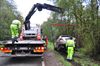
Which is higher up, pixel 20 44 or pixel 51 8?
pixel 51 8

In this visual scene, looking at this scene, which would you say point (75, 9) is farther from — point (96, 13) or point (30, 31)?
point (30, 31)

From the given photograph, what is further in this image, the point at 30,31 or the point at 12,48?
the point at 30,31

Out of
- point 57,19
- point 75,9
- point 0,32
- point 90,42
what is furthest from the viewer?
point 57,19

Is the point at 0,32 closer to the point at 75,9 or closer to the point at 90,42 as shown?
the point at 75,9

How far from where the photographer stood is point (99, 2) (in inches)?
997

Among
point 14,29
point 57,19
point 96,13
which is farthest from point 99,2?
point 57,19

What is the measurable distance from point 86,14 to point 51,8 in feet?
18.5

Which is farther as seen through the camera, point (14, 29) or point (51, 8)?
point (51, 8)

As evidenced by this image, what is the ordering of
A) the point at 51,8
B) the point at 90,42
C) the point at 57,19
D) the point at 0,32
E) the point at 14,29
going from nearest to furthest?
1. the point at 14,29
2. the point at 51,8
3. the point at 90,42
4. the point at 0,32
5. the point at 57,19

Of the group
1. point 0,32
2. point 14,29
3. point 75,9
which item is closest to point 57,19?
point 0,32

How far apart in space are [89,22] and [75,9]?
15.7ft

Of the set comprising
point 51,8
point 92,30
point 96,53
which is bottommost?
point 96,53

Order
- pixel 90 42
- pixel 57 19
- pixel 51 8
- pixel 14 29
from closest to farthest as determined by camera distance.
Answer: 1. pixel 14 29
2. pixel 51 8
3. pixel 90 42
4. pixel 57 19

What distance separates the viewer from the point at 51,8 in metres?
22.4
